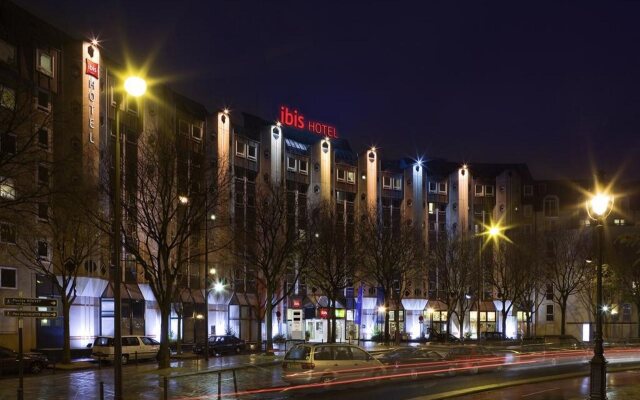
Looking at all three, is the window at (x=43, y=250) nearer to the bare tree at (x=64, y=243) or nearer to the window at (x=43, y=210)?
the bare tree at (x=64, y=243)

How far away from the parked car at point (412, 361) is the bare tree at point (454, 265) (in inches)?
1360

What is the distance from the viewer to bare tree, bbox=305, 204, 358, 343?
51531 millimetres

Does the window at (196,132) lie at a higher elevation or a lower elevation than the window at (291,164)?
higher

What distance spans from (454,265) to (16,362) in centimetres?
4234

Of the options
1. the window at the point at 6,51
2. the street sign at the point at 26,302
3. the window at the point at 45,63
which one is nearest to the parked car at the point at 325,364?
the street sign at the point at 26,302

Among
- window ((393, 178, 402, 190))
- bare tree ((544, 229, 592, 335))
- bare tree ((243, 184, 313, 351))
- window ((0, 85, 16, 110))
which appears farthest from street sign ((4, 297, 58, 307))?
window ((393, 178, 402, 190))

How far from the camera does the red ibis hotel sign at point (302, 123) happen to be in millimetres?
74438

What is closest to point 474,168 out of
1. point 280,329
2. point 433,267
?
point 433,267

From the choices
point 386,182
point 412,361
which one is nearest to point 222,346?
point 412,361

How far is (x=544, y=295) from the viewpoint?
8319 cm

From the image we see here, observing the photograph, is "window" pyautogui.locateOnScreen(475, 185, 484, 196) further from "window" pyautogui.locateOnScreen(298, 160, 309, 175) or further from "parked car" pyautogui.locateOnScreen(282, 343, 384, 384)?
"parked car" pyautogui.locateOnScreen(282, 343, 384, 384)

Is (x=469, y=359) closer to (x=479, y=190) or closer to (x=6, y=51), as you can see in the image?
(x=6, y=51)

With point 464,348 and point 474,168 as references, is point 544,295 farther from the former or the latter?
point 464,348

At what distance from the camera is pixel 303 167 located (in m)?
76.3
